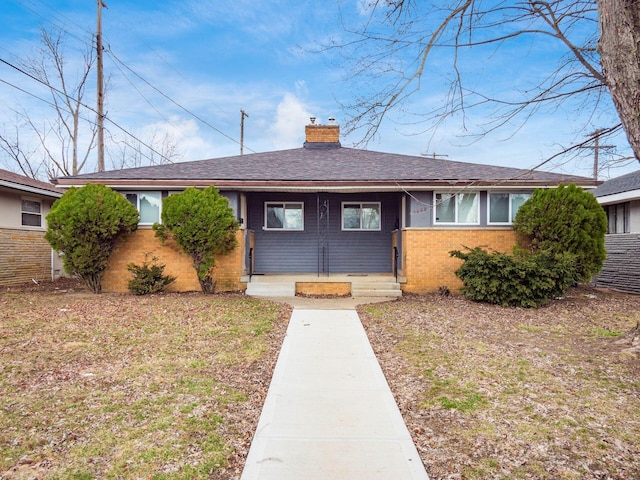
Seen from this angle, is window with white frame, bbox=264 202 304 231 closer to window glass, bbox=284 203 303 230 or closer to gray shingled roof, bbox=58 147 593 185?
window glass, bbox=284 203 303 230

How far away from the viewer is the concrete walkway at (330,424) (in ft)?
8.98

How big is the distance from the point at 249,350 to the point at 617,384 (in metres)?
4.44

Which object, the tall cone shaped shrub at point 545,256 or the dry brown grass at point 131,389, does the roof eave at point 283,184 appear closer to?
the tall cone shaped shrub at point 545,256

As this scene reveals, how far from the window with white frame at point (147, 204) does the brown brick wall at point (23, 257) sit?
4.77m

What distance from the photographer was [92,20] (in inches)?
631

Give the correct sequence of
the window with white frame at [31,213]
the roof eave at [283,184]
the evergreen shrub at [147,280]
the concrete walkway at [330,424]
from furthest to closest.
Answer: the window with white frame at [31,213]
the roof eave at [283,184]
the evergreen shrub at [147,280]
the concrete walkway at [330,424]

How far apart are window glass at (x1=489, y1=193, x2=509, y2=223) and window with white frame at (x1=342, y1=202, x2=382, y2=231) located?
3.30 metres

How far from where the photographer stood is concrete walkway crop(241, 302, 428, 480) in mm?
2738

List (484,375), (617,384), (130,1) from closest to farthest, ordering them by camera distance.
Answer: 1. (617,384)
2. (484,375)
3. (130,1)

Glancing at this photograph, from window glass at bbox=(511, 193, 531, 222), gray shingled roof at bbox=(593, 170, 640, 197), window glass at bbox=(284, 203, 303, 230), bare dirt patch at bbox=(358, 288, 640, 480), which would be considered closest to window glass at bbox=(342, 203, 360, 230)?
window glass at bbox=(284, 203, 303, 230)

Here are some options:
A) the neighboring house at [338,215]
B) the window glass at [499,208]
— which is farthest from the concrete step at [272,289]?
A: the window glass at [499,208]

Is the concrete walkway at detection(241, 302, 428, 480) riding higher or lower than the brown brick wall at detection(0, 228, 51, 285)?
lower

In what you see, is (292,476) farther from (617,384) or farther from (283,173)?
(283,173)

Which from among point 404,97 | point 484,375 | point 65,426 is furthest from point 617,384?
point 65,426
